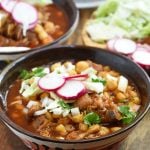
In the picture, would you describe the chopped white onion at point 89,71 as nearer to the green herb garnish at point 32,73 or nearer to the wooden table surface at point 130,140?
the green herb garnish at point 32,73

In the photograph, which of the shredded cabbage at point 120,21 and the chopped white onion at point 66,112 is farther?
the shredded cabbage at point 120,21

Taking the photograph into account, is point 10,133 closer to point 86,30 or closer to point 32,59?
point 32,59

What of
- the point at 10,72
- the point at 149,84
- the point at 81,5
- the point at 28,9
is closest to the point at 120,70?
the point at 149,84

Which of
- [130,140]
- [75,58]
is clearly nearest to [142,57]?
[75,58]

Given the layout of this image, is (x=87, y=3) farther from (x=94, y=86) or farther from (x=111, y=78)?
(x=94, y=86)

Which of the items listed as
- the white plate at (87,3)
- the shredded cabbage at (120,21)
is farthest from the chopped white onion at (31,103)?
the white plate at (87,3)

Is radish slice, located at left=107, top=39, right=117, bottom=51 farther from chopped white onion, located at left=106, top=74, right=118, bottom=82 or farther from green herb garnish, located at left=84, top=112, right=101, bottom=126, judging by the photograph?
green herb garnish, located at left=84, top=112, right=101, bottom=126
